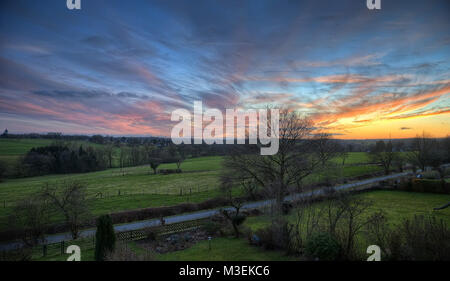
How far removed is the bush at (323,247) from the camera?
8203 millimetres

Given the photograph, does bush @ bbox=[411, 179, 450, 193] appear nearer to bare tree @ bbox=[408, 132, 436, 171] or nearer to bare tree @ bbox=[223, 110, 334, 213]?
bare tree @ bbox=[408, 132, 436, 171]

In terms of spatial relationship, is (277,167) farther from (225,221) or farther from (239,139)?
(225,221)

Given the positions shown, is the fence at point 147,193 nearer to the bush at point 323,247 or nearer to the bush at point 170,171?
the bush at point 170,171

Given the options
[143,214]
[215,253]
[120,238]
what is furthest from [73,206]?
[215,253]

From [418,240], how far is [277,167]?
13697mm

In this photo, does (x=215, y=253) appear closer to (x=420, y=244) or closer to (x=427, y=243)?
(x=420, y=244)

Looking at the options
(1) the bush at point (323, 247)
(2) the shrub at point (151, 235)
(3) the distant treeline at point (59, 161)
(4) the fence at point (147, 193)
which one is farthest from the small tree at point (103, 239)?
(3) the distant treeline at point (59, 161)

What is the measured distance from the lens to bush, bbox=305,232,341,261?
820cm

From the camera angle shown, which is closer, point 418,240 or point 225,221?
point 418,240

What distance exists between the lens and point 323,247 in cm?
827

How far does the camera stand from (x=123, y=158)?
68.9 metres
